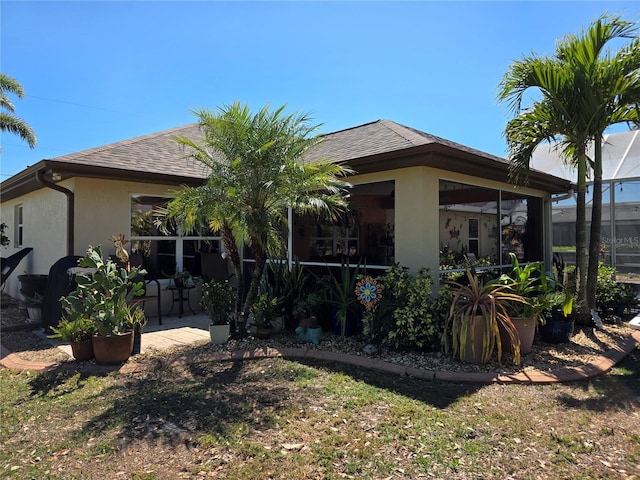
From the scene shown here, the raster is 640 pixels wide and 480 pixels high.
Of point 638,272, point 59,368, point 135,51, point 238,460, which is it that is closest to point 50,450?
point 238,460

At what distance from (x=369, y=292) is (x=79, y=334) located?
3987mm

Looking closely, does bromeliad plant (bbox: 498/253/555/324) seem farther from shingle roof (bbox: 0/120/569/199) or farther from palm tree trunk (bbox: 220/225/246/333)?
palm tree trunk (bbox: 220/225/246/333)

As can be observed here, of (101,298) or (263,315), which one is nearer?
(101,298)

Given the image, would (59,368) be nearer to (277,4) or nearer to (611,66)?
(277,4)

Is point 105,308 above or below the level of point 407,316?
above

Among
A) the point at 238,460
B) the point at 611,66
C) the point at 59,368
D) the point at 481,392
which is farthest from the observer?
the point at 611,66

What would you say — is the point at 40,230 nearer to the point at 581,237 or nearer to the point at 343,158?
the point at 343,158

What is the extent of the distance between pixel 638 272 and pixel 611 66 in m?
6.86

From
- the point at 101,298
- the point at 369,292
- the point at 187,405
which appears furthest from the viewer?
the point at 369,292

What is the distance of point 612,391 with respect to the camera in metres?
4.56

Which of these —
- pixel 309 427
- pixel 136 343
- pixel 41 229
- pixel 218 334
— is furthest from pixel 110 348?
pixel 41 229

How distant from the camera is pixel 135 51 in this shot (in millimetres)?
11484

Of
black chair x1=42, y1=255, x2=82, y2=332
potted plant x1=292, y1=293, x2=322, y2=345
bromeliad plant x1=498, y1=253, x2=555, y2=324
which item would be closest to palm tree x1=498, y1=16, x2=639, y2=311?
bromeliad plant x1=498, y1=253, x2=555, y2=324

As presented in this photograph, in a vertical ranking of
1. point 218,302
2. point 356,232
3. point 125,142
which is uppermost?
point 125,142
